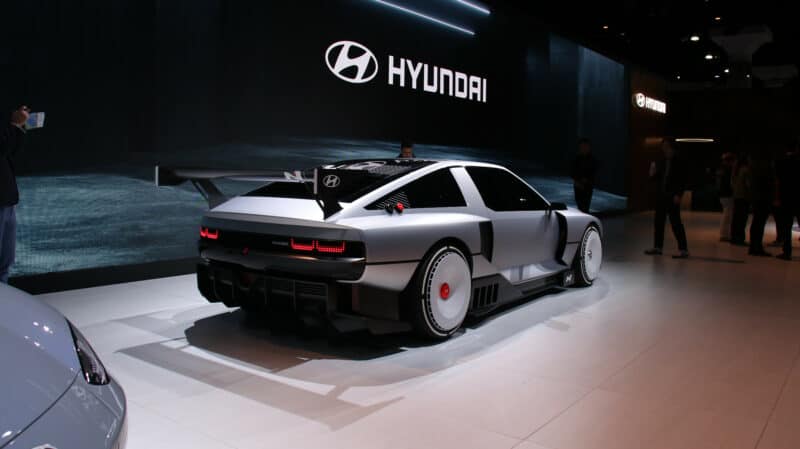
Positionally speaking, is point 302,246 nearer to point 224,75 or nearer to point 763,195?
point 224,75

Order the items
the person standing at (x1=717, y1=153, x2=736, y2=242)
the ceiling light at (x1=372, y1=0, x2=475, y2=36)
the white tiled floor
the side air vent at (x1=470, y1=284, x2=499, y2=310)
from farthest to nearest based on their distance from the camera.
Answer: the person standing at (x1=717, y1=153, x2=736, y2=242)
the ceiling light at (x1=372, y1=0, x2=475, y2=36)
the side air vent at (x1=470, y1=284, x2=499, y2=310)
the white tiled floor

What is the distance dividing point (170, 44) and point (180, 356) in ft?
11.6

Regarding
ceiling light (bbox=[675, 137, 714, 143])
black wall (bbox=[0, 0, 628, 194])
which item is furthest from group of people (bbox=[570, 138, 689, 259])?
ceiling light (bbox=[675, 137, 714, 143])

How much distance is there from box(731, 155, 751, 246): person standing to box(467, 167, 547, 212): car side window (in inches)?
213

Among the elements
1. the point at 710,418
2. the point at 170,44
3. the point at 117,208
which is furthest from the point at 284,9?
the point at 710,418

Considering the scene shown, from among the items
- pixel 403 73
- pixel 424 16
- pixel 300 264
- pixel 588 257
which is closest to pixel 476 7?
pixel 424 16

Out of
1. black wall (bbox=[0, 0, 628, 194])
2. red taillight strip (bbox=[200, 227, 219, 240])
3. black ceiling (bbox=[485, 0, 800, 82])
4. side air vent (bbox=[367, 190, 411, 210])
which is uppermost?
black ceiling (bbox=[485, 0, 800, 82])

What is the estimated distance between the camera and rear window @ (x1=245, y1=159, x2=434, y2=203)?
3357mm

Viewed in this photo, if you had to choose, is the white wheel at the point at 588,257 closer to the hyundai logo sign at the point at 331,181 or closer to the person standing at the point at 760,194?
the hyundai logo sign at the point at 331,181

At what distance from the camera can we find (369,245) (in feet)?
11.1

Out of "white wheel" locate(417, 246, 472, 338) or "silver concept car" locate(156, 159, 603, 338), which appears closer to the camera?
"silver concept car" locate(156, 159, 603, 338)

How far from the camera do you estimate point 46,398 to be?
4.31 ft

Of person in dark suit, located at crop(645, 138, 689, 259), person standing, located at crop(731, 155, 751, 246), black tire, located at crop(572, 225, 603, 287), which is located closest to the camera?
black tire, located at crop(572, 225, 603, 287)

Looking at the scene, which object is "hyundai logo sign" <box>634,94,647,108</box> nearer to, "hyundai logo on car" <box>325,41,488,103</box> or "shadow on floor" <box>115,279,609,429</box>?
"hyundai logo on car" <box>325,41,488,103</box>
